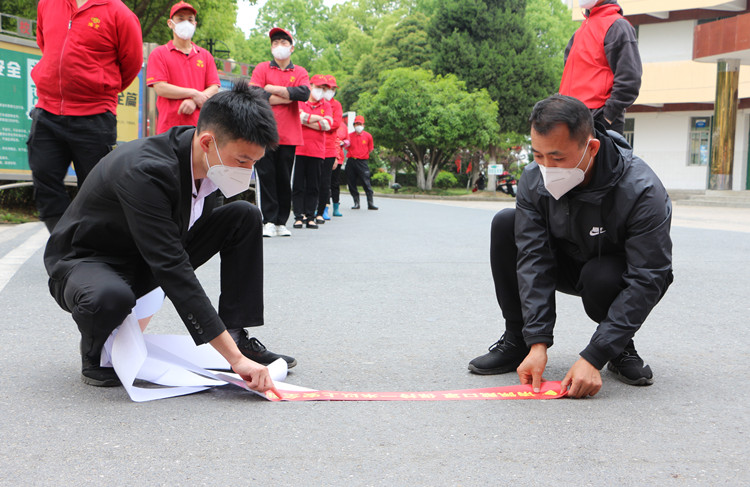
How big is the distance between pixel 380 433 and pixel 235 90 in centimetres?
130

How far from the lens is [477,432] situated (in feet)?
8.29

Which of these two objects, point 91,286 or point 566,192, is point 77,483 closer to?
point 91,286

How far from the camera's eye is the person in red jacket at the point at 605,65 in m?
5.19

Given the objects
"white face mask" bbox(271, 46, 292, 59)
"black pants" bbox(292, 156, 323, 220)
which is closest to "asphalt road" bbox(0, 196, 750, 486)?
"white face mask" bbox(271, 46, 292, 59)

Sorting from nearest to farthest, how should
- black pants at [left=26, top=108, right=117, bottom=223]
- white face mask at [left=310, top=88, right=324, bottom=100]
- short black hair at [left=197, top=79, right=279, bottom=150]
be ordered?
short black hair at [left=197, top=79, right=279, bottom=150]
black pants at [left=26, top=108, right=117, bottom=223]
white face mask at [left=310, top=88, right=324, bottom=100]

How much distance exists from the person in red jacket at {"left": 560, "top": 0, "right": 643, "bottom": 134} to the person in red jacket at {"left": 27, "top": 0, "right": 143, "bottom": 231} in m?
3.07

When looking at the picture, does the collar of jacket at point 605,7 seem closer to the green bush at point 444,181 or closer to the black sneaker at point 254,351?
the black sneaker at point 254,351

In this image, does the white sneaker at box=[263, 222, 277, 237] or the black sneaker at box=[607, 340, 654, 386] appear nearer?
the black sneaker at box=[607, 340, 654, 386]

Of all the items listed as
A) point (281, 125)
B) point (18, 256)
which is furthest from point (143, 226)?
point (281, 125)

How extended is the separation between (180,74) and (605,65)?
3.81m

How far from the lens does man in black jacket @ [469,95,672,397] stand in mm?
2818

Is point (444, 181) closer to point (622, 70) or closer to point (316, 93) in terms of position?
point (316, 93)

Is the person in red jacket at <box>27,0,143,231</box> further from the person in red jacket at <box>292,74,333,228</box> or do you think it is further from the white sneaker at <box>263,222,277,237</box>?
the person in red jacket at <box>292,74,333,228</box>

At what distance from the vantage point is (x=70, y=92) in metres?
5.00
